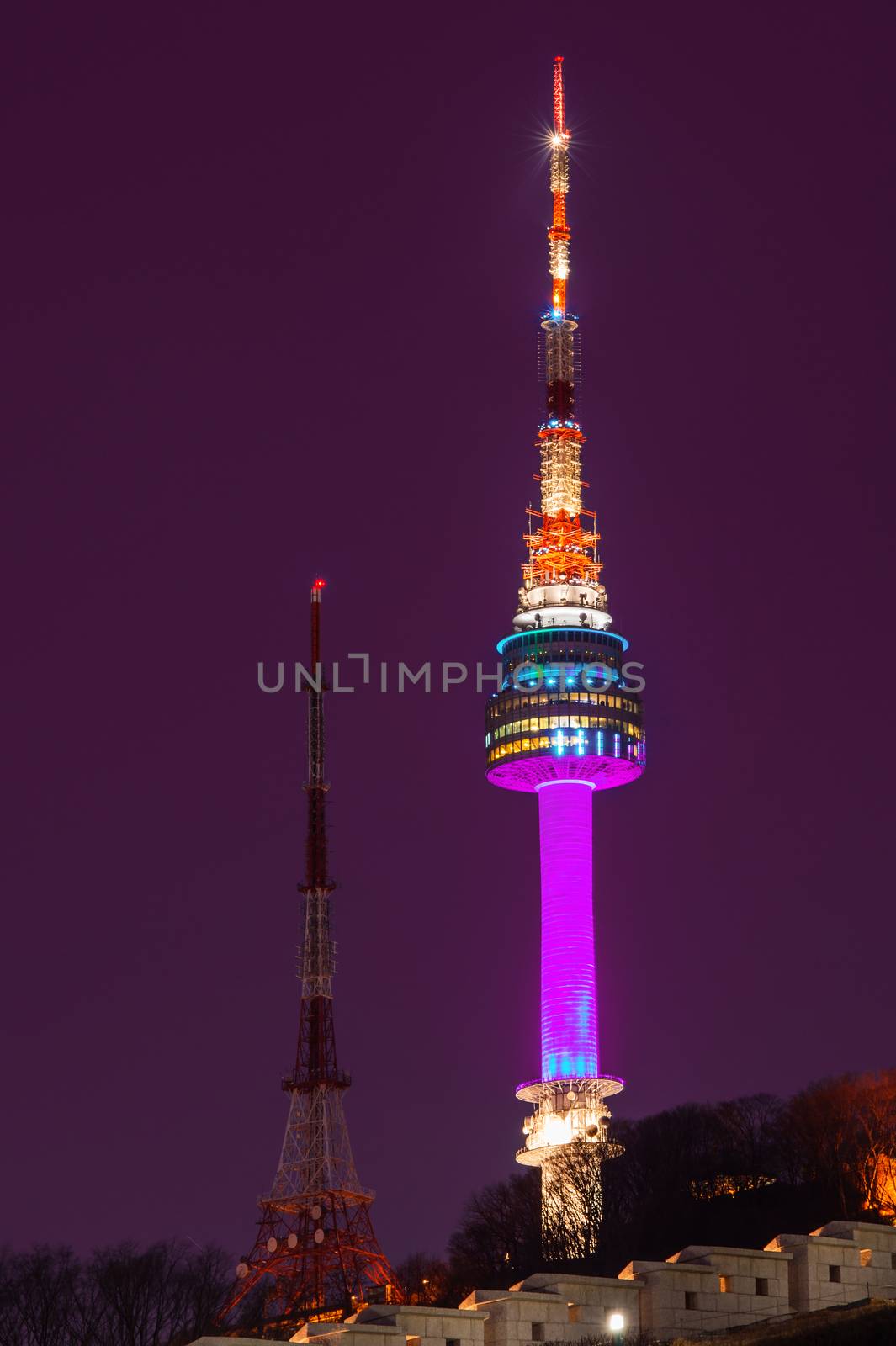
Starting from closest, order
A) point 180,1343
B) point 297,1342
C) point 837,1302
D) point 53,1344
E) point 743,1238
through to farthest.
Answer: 1. point 297,1342
2. point 837,1302
3. point 180,1343
4. point 53,1344
5. point 743,1238

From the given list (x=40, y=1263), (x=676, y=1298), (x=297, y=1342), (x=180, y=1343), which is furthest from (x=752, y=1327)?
(x=40, y=1263)

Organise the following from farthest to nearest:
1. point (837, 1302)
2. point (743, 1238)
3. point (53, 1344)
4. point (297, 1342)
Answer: point (743, 1238), point (53, 1344), point (837, 1302), point (297, 1342)

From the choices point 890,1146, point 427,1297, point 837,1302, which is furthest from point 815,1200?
point 837,1302

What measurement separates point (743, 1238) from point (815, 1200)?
722 centimetres

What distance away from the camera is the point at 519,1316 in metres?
126

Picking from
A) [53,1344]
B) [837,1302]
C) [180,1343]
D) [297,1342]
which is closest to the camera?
[297,1342]

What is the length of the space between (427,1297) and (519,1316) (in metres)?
75.5

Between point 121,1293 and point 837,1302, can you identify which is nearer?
point 837,1302

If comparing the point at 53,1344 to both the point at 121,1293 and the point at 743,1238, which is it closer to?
the point at 121,1293

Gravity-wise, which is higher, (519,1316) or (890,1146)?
(890,1146)

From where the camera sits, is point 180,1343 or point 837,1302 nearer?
point 837,1302

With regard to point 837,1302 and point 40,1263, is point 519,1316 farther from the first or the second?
point 40,1263

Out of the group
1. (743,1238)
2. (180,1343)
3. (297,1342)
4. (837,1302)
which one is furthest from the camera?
(743,1238)

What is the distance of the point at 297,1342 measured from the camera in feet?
401
